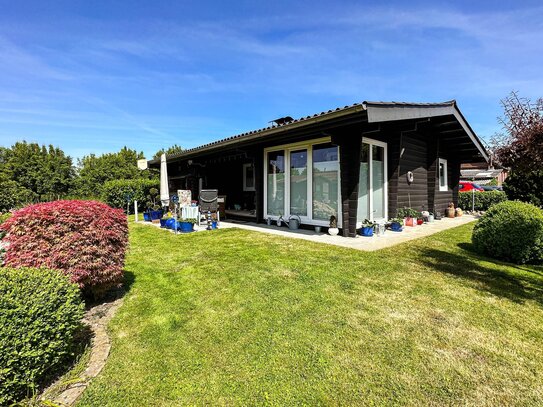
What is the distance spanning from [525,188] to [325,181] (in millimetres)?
8578

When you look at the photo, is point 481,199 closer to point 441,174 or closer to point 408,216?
point 441,174

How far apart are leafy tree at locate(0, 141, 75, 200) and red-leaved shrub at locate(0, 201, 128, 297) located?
21.8 meters

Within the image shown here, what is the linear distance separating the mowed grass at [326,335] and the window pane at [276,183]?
3.90 m

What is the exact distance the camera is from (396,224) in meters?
7.54

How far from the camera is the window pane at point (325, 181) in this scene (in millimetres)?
6848

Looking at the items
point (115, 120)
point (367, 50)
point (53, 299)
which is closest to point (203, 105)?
point (115, 120)

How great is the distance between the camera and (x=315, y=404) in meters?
1.69

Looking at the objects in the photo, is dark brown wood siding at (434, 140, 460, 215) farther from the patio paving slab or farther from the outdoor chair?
the outdoor chair

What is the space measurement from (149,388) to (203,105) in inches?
678

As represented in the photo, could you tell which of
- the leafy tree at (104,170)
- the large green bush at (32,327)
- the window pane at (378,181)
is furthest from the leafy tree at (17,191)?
the window pane at (378,181)

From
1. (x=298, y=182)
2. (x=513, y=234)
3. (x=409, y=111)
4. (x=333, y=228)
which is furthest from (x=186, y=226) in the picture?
(x=513, y=234)

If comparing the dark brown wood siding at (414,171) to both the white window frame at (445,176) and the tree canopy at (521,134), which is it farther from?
the tree canopy at (521,134)

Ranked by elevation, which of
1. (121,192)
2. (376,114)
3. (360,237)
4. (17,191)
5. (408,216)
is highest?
(376,114)

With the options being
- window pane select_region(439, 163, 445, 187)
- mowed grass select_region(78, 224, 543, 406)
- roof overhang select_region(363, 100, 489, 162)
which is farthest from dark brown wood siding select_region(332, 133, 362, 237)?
window pane select_region(439, 163, 445, 187)
